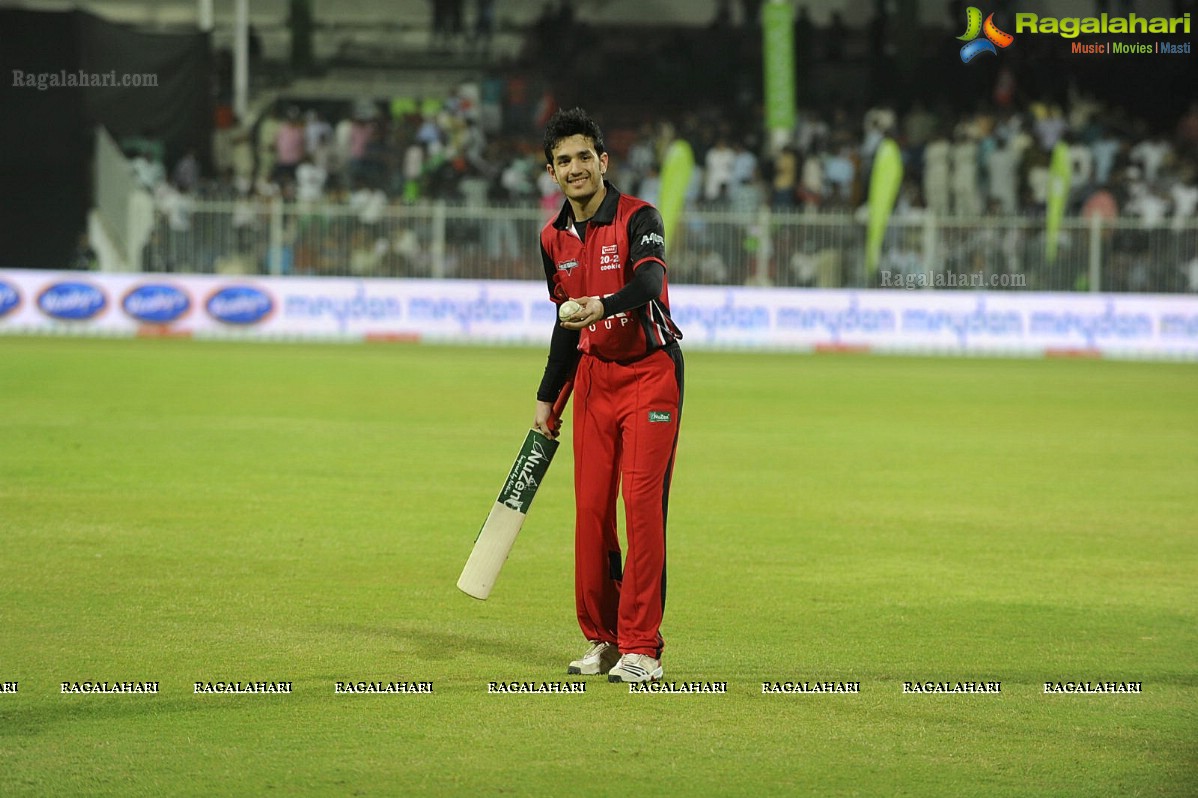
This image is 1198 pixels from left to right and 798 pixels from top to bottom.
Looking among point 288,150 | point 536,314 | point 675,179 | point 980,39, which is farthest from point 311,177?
point 980,39

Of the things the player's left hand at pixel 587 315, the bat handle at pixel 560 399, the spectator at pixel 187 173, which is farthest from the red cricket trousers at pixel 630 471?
the spectator at pixel 187 173

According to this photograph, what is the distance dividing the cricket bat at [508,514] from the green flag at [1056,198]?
73.1ft

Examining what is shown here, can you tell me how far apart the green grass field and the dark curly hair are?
2055mm

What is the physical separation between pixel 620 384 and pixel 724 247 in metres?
22.4

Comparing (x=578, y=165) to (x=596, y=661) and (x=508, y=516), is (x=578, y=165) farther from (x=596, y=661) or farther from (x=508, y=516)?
(x=596, y=661)

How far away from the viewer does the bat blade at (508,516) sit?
679cm

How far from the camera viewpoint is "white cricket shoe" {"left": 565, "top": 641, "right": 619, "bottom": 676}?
259 inches

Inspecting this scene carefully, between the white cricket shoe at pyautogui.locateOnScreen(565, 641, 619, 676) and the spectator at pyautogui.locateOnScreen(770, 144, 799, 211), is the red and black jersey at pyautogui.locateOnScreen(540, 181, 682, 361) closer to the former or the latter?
the white cricket shoe at pyautogui.locateOnScreen(565, 641, 619, 676)

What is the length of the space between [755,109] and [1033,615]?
26.8m

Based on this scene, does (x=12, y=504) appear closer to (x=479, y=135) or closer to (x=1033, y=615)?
(x=1033, y=615)

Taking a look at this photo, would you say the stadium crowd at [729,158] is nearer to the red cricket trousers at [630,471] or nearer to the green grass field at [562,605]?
the green grass field at [562,605]

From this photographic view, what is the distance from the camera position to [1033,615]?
26.6ft

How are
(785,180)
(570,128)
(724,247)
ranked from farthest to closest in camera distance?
(785,180) → (724,247) → (570,128)

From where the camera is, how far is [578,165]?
638 centimetres
